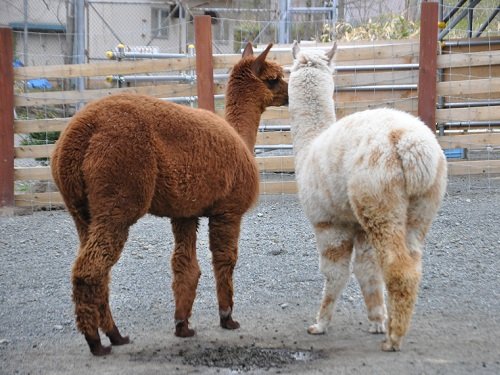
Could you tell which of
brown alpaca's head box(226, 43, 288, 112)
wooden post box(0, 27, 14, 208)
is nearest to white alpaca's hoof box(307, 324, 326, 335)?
brown alpaca's head box(226, 43, 288, 112)

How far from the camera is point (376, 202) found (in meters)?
4.21

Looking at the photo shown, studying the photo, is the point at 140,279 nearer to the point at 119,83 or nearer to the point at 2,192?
the point at 2,192

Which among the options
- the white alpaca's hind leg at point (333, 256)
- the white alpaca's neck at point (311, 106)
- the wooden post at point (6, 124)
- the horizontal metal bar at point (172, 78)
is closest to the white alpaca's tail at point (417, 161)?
the white alpaca's hind leg at point (333, 256)

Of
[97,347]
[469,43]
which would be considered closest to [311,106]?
[97,347]

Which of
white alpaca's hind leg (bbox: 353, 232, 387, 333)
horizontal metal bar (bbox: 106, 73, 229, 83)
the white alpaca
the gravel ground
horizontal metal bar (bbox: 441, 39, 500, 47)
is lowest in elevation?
the gravel ground

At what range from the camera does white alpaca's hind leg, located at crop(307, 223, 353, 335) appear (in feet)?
16.0

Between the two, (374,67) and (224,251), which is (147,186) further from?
A: (374,67)

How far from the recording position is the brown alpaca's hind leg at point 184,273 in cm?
493

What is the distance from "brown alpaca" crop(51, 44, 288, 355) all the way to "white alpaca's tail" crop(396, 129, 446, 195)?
1189 millimetres

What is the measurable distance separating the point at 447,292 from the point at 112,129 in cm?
318

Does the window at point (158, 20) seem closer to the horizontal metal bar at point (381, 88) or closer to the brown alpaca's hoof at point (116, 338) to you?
the horizontal metal bar at point (381, 88)

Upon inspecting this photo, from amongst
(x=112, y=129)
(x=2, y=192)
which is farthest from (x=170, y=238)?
(x=112, y=129)

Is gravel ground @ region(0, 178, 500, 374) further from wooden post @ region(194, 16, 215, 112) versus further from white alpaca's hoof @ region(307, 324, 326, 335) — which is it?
wooden post @ region(194, 16, 215, 112)

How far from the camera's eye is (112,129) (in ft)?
13.9
